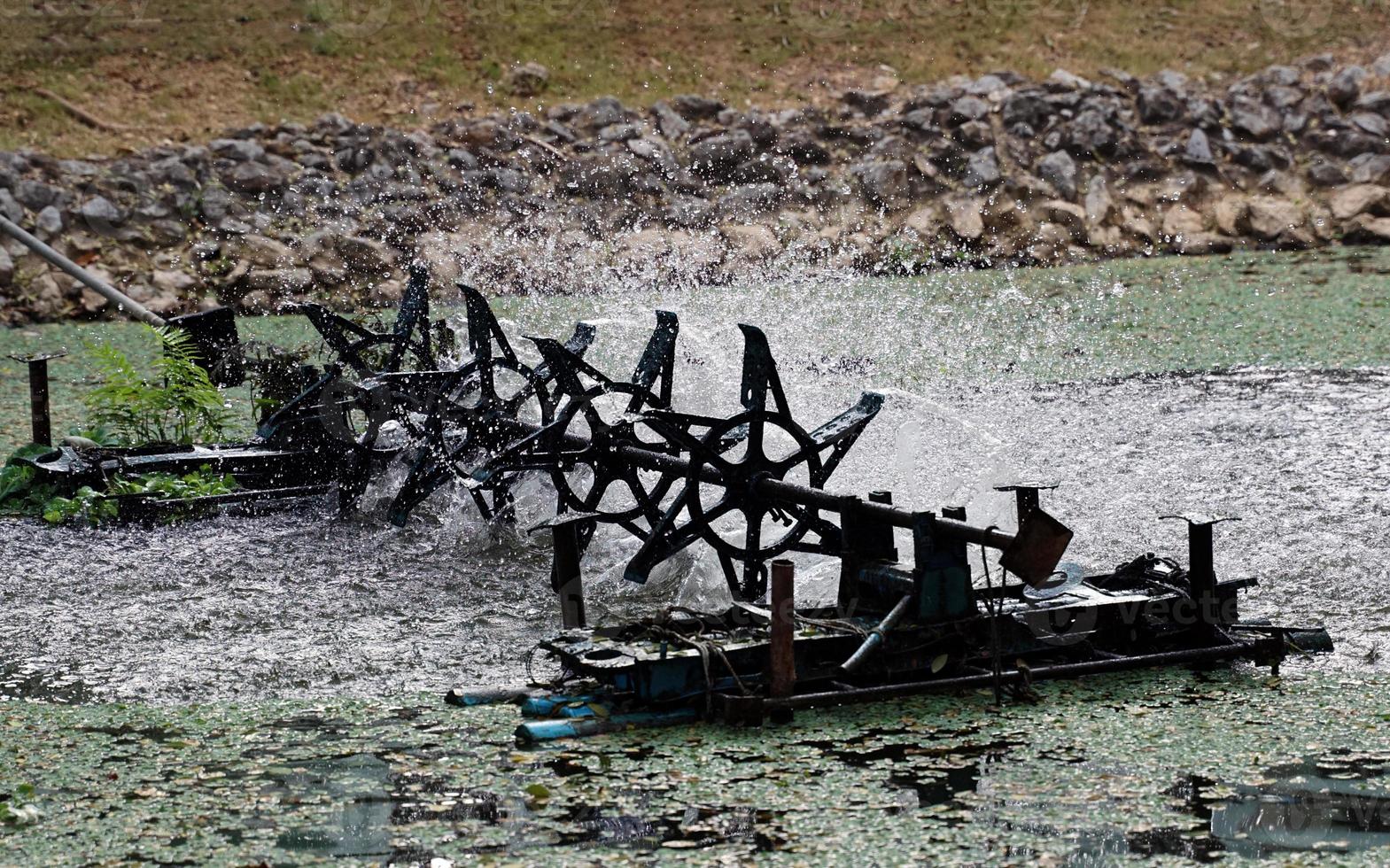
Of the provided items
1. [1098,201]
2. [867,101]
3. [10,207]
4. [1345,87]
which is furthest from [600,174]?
[1345,87]

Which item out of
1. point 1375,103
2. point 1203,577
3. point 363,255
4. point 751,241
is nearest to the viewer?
point 1203,577

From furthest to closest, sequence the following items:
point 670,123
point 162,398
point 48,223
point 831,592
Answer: point 670,123
point 48,223
point 162,398
point 831,592

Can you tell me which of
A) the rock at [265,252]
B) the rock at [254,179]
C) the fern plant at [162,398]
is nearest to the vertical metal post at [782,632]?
the fern plant at [162,398]

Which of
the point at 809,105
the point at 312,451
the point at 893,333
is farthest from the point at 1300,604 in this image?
the point at 809,105

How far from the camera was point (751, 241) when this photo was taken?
2544 cm

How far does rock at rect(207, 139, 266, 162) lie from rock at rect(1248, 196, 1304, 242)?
50.5 feet

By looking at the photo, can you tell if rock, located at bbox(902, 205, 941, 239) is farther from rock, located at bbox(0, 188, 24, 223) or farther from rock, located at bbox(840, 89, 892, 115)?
rock, located at bbox(0, 188, 24, 223)

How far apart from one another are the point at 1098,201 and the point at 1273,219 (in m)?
2.67

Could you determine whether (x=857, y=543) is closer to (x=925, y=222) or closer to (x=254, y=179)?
(x=925, y=222)

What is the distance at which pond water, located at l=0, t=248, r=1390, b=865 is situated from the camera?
19.6 ft

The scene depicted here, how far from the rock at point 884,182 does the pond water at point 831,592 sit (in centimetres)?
932

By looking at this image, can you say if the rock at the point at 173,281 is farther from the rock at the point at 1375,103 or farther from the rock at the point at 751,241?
the rock at the point at 1375,103

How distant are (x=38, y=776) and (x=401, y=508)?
4646 mm

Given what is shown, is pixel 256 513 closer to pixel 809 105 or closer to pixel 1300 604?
pixel 1300 604
